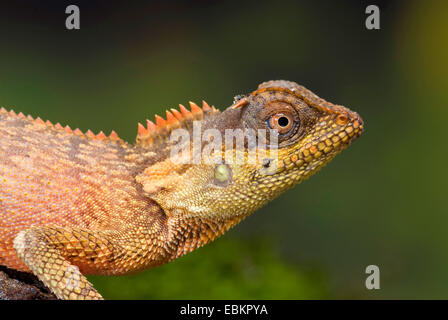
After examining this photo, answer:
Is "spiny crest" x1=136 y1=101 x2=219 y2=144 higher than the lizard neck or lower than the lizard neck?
higher

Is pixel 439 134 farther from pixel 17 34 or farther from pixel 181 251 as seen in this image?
pixel 17 34

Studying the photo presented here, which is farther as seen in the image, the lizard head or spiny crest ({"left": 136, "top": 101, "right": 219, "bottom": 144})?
spiny crest ({"left": 136, "top": 101, "right": 219, "bottom": 144})

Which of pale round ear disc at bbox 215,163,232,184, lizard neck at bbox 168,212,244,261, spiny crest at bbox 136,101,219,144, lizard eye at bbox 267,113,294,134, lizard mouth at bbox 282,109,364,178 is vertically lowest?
lizard neck at bbox 168,212,244,261

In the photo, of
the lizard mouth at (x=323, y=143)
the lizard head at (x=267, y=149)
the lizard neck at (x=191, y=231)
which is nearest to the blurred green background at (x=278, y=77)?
the lizard neck at (x=191, y=231)

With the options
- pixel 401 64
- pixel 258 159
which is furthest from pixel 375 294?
pixel 258 159

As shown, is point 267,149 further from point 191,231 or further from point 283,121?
point 191,231

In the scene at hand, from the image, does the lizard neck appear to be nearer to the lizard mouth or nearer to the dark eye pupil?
the lizard mouth

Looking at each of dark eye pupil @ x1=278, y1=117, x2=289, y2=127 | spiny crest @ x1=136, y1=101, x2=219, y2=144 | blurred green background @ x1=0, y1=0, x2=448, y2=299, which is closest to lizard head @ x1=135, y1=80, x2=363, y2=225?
dark eye pupil @ x1=278, y1=117, x2=289, y2=127
